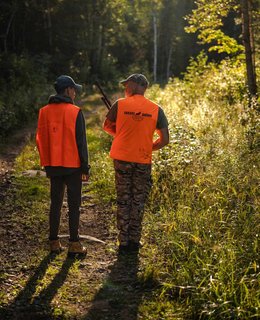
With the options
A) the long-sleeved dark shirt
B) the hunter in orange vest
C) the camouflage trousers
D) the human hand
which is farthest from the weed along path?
the long-sleeved dark shirt

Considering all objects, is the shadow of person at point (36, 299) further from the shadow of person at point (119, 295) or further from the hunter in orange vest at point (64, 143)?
the hunter in orange vest at point (64, 143)

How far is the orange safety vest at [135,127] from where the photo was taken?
6.03 meters

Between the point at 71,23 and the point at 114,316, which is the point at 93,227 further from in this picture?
the point at 71,23

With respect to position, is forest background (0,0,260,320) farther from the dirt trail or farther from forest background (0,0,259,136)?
forest background (0,0,259,136)

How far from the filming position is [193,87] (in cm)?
1852

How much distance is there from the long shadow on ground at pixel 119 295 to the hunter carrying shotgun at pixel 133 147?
0.49m

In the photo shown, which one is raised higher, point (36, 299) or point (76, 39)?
point (76, 39)

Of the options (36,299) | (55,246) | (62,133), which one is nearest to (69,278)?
(36,299)

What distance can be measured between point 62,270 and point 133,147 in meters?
1.80

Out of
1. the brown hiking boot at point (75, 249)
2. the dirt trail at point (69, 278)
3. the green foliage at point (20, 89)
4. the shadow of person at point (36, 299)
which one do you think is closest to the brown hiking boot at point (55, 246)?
the dirt trail at point (69, 278)

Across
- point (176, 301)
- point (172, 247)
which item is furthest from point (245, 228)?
point (176, 301)

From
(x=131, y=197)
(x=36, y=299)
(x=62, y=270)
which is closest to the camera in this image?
(x=36, y=299)

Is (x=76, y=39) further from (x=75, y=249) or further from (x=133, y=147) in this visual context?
(x=75, y=249)

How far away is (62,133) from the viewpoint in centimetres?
Result: 574
